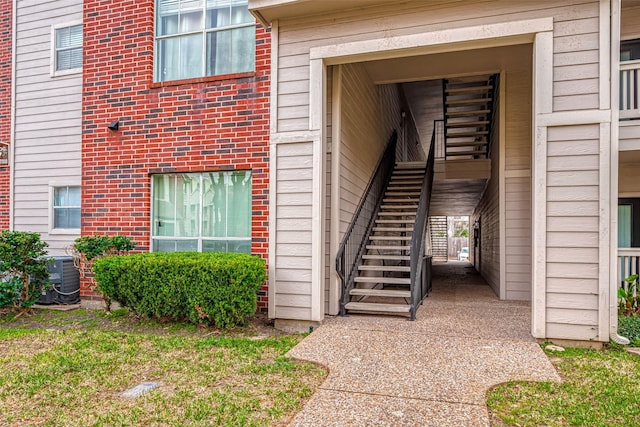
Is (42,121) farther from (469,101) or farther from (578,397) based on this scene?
(578,397)

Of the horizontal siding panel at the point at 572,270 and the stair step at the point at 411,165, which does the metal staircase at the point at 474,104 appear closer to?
the stair step at the point at 411,165

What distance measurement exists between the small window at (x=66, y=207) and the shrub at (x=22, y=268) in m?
1.71

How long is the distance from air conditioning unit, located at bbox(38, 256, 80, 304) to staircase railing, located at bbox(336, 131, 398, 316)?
15.3 feet

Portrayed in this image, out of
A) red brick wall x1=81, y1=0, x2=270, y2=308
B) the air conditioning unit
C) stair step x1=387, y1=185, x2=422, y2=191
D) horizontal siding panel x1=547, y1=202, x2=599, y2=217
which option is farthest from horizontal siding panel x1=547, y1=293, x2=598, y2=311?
the air conditioning unit

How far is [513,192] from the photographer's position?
784 centimetres

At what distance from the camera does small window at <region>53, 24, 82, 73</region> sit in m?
8.22

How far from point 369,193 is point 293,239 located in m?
3.06

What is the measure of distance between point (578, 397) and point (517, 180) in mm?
5253

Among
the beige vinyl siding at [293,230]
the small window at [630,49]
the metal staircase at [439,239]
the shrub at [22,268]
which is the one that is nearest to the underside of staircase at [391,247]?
the beige vinyl siding at [293,230]

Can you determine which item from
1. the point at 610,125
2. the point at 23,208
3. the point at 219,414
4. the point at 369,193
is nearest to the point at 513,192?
the point at 369,193

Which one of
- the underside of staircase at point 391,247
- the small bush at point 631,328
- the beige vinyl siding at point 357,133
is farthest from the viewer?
the beige vinyl siding at point 357,133

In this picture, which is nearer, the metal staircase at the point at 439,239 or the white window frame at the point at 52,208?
the white window frame at the point at 52,208

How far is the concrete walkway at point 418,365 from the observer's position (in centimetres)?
296

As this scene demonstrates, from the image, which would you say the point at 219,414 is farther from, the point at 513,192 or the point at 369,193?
the point at 513,192
